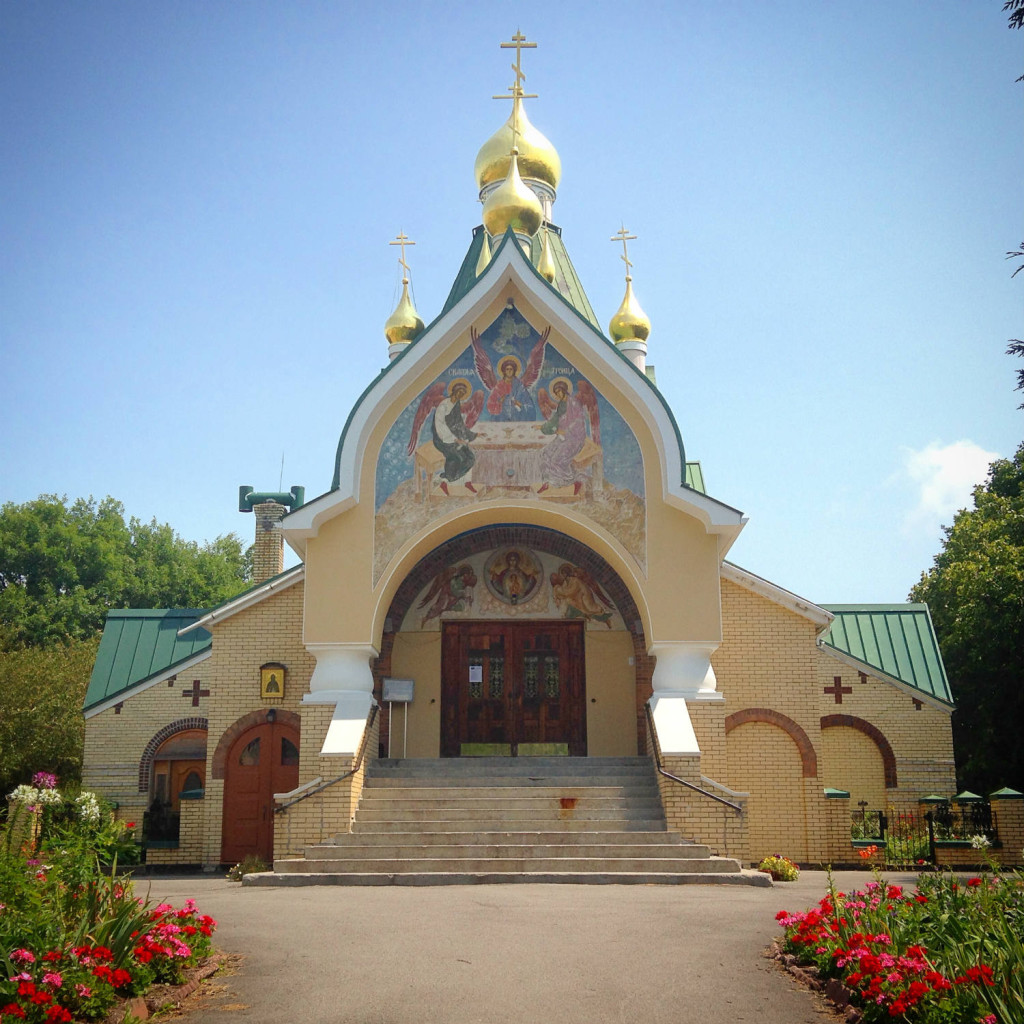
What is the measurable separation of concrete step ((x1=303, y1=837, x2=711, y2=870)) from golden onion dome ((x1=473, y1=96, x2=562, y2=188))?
13.1m

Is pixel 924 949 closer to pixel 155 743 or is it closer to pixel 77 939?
pixel 77 939

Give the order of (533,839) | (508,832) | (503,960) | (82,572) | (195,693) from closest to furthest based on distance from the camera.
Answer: (503,960) < (533,839) < (508,832) < (195,693) < (82,572)

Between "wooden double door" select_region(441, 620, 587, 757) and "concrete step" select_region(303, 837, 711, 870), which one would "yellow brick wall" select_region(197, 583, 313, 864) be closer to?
"wooden double door" select_region(441, 620, 587, 757)

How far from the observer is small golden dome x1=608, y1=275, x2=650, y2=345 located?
23906 millimetres

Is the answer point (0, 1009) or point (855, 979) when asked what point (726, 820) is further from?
point (0, 1009)

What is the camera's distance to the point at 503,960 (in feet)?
25.8

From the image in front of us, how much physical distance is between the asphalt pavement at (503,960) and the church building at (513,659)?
8.76 ft

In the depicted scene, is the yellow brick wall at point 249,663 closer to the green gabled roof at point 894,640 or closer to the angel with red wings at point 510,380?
the angel with red wings at point 510,380

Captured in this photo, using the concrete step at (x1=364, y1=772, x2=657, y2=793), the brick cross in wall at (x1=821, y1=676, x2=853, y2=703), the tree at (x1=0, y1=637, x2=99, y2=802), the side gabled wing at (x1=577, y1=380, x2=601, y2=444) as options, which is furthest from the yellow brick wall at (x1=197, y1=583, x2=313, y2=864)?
the tree at (x1=0, y1=637, x2=99, y2=802)

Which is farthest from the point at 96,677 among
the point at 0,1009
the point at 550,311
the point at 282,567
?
the point at 0,1009

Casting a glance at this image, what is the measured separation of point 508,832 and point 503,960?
553cm

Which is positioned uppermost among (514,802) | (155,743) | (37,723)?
(37,723)

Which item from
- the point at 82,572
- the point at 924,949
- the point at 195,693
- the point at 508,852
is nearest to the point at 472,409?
the point at 508,852

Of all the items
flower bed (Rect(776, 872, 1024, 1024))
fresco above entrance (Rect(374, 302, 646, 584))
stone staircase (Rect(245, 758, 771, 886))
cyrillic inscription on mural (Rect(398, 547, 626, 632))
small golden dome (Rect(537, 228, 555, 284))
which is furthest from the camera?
small golden dome (Rect(537, 228, 555, 284))
